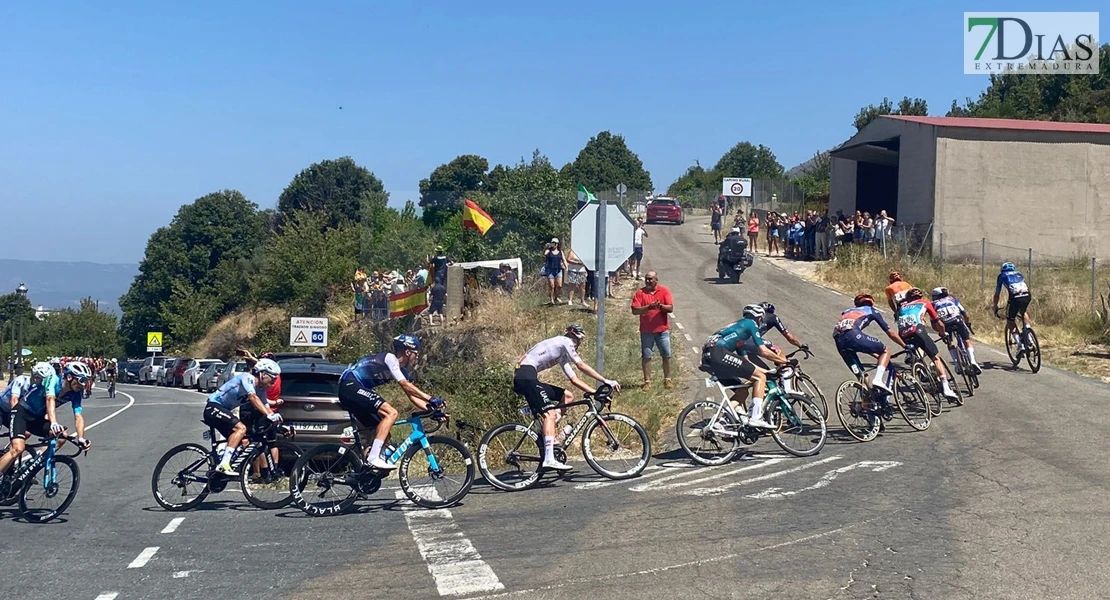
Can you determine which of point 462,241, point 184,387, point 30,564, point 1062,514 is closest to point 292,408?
point 30,564

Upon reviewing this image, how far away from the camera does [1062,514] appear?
910cm

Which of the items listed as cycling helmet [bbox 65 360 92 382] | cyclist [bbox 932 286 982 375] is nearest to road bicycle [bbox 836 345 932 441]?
cyclist [bbox 932 286 982 375]

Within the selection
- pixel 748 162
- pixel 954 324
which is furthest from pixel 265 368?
pixel 748 162

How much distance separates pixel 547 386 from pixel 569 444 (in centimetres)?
72

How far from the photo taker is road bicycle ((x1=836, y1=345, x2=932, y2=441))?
1334 cm

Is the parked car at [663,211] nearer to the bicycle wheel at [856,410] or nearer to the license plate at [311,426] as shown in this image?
the bicycle wheel at [856,410]

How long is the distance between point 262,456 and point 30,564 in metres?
2.94

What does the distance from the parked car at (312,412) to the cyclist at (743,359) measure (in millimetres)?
4681

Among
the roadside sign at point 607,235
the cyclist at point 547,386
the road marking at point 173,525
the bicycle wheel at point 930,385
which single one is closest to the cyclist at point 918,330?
the bicycle wheel at point 930,385

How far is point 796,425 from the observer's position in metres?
12.6

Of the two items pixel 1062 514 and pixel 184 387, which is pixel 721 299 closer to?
pixel 1062 514

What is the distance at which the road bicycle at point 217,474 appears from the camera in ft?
36.2

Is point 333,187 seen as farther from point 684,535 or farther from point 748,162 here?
point 684,535

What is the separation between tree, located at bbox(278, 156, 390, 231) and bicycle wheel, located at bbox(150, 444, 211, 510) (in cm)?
7701
